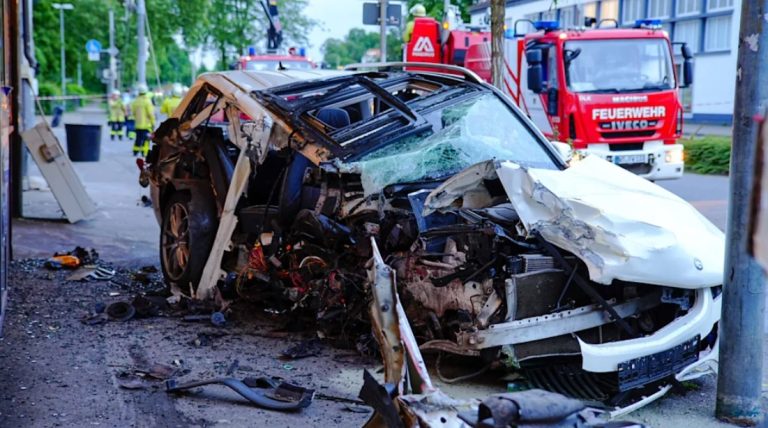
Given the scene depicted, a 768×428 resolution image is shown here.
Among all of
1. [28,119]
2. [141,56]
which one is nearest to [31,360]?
[28,119]

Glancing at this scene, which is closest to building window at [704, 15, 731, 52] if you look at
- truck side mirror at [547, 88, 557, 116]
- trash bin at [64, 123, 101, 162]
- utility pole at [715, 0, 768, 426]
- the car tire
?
truck side mirror at [547, 88, 557, 116]

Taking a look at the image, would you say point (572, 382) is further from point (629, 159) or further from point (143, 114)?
point (143, 114)

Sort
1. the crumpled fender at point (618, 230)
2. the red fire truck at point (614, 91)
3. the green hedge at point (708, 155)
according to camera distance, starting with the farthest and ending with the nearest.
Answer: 1. the green hedge at point (708, 155)
2. the red fire truck at point (614, 91)
3. the crumpled fender at point (618, 230)

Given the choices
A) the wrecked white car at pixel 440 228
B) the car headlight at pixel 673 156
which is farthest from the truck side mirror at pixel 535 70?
the wrecked white car at pixel 440 228

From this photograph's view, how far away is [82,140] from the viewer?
2056cm

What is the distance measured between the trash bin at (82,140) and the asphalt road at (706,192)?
465 inches

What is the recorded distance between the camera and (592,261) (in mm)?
4785

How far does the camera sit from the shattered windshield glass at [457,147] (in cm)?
589

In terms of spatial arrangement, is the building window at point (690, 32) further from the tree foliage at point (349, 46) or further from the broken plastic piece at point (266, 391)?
the tree foliage at point (349, 46)

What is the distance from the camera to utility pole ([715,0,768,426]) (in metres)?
4.66

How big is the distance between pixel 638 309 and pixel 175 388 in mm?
2520

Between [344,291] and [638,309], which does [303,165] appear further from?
[638,309]

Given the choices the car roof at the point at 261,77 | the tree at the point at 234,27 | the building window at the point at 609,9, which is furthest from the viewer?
the tree at the point at 234,27

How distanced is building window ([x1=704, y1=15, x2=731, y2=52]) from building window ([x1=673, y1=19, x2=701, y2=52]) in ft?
1.48
